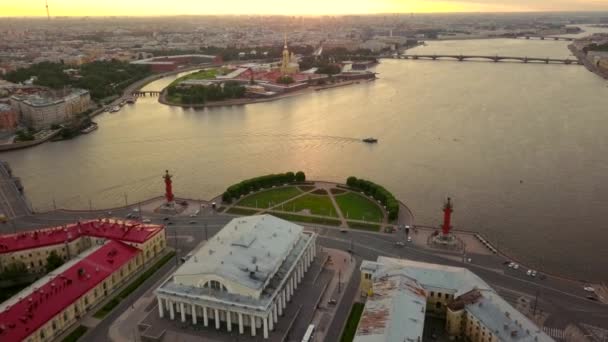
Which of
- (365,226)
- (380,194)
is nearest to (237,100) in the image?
(380,194)

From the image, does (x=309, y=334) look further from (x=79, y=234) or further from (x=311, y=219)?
(x=79, y=234)

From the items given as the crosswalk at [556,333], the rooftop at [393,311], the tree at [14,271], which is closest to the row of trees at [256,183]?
the tree at [14,271]

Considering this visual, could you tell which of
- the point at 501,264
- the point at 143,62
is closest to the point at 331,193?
the point at 501,264

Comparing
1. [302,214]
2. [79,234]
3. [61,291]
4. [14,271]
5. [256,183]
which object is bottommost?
[302,214]

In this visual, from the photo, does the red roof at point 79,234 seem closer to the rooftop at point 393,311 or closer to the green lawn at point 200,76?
the rooftop at point 393,311

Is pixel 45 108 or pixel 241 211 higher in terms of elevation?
pixel 45 108

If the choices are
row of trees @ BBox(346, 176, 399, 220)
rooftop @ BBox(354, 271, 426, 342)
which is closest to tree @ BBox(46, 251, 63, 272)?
rooftop @ BBox(354, 271, 426, 342)

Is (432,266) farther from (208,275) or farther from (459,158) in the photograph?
(459,158)
